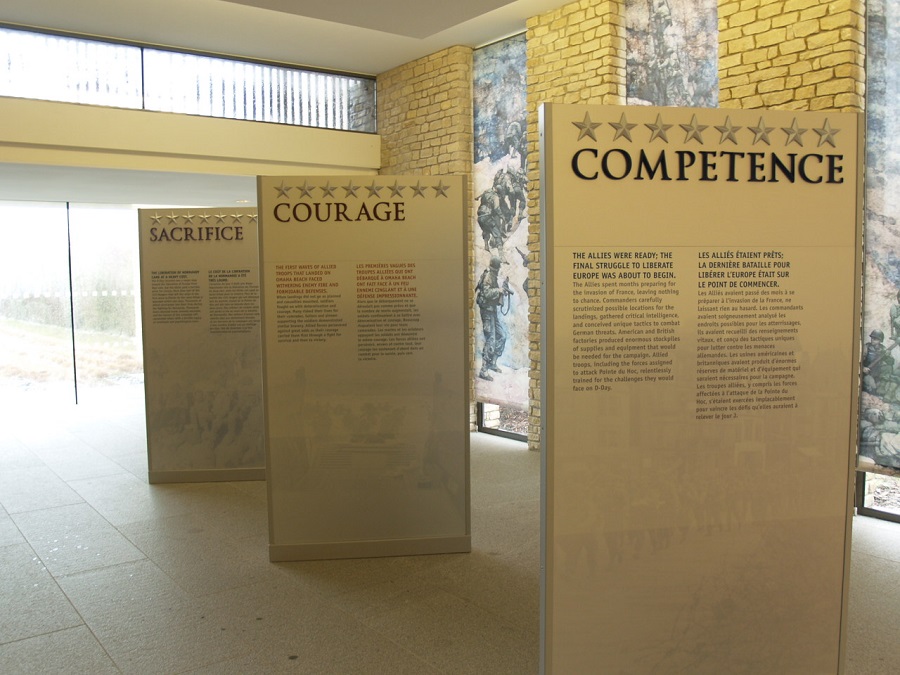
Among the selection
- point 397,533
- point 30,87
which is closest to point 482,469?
point 397,533

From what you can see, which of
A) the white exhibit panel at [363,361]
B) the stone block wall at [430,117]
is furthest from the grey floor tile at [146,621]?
the stone block wall at [430,117]

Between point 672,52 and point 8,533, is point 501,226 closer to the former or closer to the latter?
point 672,52

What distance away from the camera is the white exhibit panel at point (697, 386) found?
3.02 m

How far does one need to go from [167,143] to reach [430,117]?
10.6 ft

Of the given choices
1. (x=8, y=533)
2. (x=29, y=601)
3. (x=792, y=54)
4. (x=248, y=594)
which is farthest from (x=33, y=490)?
(x=792, y=54)

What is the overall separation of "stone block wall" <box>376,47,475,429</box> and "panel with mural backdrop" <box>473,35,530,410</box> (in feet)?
0.53

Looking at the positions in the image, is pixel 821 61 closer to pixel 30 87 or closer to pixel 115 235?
pixel 30 87

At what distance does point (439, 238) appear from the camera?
5.16 metres

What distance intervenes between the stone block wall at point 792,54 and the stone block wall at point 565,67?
4.34 feet

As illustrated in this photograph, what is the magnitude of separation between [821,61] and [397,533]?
179 inches

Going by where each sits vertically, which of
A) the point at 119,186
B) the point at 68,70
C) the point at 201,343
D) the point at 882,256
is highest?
the point at 68,70

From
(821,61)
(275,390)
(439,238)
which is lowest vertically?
(275,390)

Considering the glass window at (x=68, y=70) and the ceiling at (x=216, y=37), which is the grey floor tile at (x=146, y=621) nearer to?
the ceiling at (x=216, y=37)

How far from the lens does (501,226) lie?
372 inches
